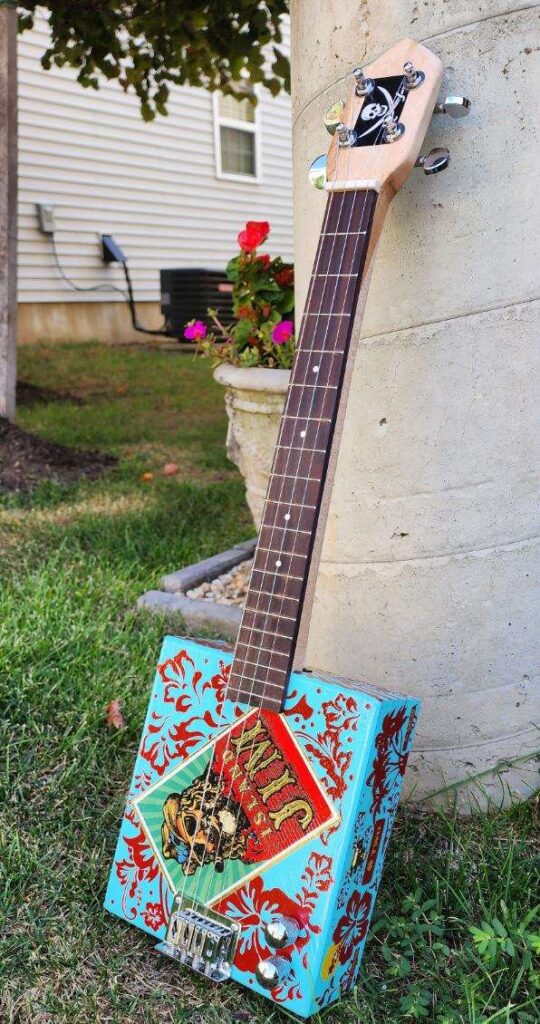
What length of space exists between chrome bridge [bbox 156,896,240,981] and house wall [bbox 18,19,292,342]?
7946mm

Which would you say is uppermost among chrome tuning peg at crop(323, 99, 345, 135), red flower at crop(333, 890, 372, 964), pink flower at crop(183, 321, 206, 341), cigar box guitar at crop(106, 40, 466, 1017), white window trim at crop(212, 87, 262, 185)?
white window trim at crop(212, 87, 262, 185)

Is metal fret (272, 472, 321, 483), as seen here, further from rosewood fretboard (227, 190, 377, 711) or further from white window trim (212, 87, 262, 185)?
white window trim (212, 87, 262, 185)

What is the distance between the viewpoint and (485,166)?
1.73 metres

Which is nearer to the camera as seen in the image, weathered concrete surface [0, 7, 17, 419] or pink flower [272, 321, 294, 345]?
pink flower [272, 321, 294, 345]

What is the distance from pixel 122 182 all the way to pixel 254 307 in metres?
7.42

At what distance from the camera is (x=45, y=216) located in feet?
29.1

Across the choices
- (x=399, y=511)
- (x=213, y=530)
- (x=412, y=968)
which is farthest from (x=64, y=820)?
(x=213, y=530)

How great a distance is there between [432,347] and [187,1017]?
1324 millimetres

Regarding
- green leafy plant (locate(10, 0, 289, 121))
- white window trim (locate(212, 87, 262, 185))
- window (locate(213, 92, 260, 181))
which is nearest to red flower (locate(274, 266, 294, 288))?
green leafy plant (locate(10, 0, 289, 121))

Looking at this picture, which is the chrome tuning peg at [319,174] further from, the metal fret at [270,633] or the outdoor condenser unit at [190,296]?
the outdoor condenser unit at [190,296]

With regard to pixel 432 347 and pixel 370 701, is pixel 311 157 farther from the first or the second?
pixel 370 701

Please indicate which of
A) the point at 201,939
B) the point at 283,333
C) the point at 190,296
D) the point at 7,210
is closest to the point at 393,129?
the point at 283,333

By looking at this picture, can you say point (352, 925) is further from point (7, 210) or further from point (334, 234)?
point (7, 210)

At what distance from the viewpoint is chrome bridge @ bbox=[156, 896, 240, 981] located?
1547 millimetres
